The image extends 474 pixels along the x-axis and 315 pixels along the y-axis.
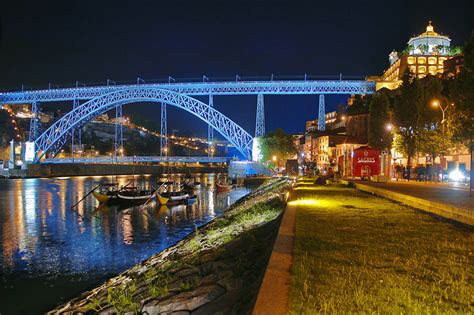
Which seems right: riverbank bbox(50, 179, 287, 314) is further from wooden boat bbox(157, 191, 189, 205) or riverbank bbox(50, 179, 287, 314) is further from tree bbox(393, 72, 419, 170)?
tree bbox(393, 72, 419, 170)

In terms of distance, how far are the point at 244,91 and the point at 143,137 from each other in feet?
388

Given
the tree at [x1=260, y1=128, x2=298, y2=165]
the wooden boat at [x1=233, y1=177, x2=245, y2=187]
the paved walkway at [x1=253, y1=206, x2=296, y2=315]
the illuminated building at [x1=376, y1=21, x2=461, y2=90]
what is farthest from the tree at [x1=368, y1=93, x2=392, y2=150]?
the illuminated building at [x1=376, y1=21, x2=461, y2=90]

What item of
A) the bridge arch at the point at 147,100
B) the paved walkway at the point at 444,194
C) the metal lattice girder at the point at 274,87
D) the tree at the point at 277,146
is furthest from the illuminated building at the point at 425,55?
the paved walkway at the point at 444,194

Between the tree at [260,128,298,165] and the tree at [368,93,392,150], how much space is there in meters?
31.0

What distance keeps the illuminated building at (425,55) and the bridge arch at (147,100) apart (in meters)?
46.1

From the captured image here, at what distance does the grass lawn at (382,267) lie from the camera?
4.79 m

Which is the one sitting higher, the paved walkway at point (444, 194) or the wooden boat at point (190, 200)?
the paved walkway at point (444, 194)

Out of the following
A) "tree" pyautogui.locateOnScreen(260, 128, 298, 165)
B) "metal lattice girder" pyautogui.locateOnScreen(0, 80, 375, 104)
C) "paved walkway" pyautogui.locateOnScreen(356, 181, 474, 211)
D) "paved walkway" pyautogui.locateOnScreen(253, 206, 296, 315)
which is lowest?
"paved walkway" pyautogui.locateOnScreen(253, 206, 296, 315)

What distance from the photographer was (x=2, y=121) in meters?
124

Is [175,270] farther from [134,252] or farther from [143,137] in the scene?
[143,137]

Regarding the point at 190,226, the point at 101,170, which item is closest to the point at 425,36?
the point at 101,170

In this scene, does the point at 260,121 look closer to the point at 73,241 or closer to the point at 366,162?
the point at 366,162

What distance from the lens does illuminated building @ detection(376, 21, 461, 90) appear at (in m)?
105

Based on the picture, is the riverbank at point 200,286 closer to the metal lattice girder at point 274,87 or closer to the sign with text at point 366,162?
the sign with text at point 366,162
